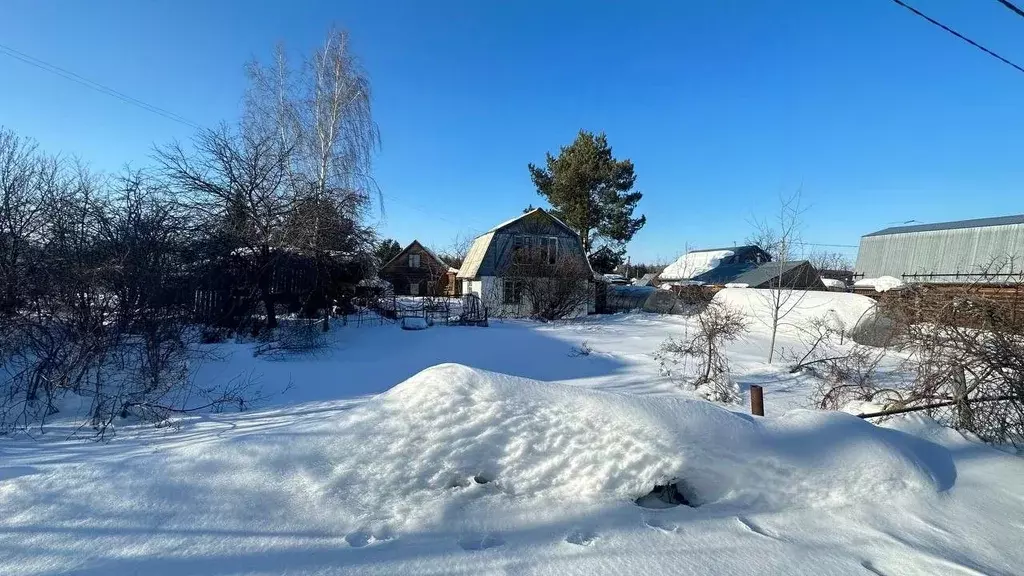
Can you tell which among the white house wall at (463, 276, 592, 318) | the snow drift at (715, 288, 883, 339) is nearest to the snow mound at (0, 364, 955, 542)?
the snow drift at (715, 288, 883, 339)

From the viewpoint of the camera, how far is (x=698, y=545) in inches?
108

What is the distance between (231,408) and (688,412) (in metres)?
6.07

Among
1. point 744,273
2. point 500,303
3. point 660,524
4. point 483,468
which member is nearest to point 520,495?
point 483,468

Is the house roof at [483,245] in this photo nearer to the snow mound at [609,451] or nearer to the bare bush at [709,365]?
the bare bush at [709,365]

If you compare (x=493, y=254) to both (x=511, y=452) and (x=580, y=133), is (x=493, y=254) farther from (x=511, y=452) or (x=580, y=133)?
(x=511, y=452)

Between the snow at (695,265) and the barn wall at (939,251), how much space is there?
768 centimetres

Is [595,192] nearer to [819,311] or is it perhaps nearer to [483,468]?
[819,311]

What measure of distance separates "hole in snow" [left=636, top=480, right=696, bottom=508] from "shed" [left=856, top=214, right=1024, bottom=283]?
928 inches

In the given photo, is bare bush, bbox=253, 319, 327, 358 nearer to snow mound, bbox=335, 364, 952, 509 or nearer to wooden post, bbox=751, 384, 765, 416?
snow mound, bbox=335, 364, 952, 509

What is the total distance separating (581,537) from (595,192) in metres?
29.2

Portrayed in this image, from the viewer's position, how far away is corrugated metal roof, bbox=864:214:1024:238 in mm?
22328

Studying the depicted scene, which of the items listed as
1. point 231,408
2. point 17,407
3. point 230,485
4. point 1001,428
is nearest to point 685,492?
point 230,485

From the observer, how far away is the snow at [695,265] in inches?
1268

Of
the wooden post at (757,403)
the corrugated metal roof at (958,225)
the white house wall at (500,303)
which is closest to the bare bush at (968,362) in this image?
the wooden post at (757,403)
